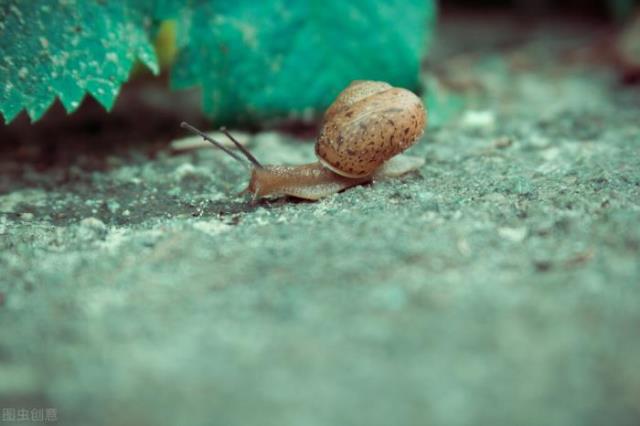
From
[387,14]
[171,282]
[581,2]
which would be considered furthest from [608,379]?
[581,2]

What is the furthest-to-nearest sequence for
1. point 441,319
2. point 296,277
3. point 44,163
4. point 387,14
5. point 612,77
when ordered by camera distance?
point 612,77
point 387,14
point 44,163
point 296,277
point 441,319

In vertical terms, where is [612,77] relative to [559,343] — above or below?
above

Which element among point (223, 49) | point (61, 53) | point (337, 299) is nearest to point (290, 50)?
point (223, 49)

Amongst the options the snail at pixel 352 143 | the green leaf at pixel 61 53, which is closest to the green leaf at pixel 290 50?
the green leaf at pixel 61 53

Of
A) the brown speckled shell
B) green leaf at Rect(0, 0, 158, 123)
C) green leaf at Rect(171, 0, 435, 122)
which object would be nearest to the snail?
the brown speckled shell

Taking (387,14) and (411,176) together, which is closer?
(411,176)

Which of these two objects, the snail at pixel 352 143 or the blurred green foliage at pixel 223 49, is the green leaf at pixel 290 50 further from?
the snail at pixel 352 143

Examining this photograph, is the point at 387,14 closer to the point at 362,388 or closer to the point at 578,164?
the point at 578,164

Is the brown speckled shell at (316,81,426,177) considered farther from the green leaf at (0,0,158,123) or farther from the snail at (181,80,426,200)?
the green leaf at (0,0,158,123)
